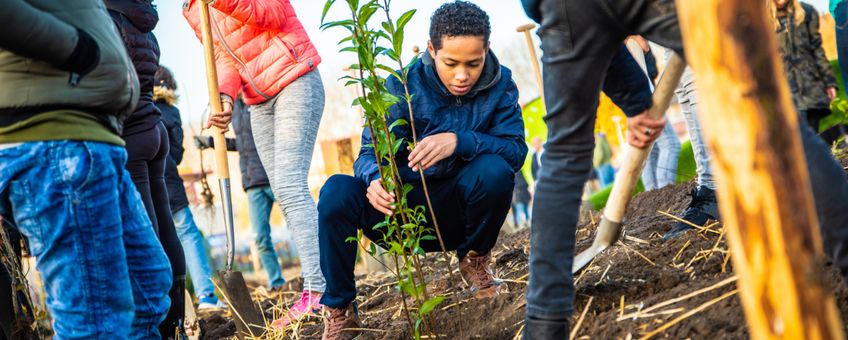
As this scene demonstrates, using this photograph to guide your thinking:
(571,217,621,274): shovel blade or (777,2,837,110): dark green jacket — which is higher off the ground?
(777,2,837,110): dark green jacket

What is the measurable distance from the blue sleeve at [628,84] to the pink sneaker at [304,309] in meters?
1.86

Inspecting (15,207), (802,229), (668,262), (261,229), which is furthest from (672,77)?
(261,229)

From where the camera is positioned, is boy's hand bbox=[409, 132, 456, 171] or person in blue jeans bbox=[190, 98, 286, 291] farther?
person in blue jeans bbox=[190, 98, 286, 291]

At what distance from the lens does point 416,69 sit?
3020mm

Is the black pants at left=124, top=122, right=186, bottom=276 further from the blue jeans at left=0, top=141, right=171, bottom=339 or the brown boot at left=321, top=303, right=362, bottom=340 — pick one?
the blue jeans at left=0, top=141, right=171, bottom=339

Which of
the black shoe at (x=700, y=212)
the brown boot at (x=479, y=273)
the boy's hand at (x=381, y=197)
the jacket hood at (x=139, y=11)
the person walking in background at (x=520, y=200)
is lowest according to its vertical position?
the person walking in background at (x=520, y=200)

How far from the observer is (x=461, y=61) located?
2.82m

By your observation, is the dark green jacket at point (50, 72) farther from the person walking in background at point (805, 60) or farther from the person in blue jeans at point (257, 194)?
the person walking in background at point (805, 60)

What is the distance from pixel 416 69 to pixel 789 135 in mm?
2084

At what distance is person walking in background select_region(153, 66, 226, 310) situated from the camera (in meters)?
4.87

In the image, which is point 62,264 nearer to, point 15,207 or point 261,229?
point 15,207

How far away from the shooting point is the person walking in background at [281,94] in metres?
3.54

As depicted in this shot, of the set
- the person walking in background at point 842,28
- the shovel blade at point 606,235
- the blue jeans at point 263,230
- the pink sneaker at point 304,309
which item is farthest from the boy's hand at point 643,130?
the blue jeans at point 263,230

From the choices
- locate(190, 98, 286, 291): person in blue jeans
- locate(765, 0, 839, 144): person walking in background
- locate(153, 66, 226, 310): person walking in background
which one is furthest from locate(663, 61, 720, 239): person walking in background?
locate(190, 98, 286, 291): person in blue jeans
